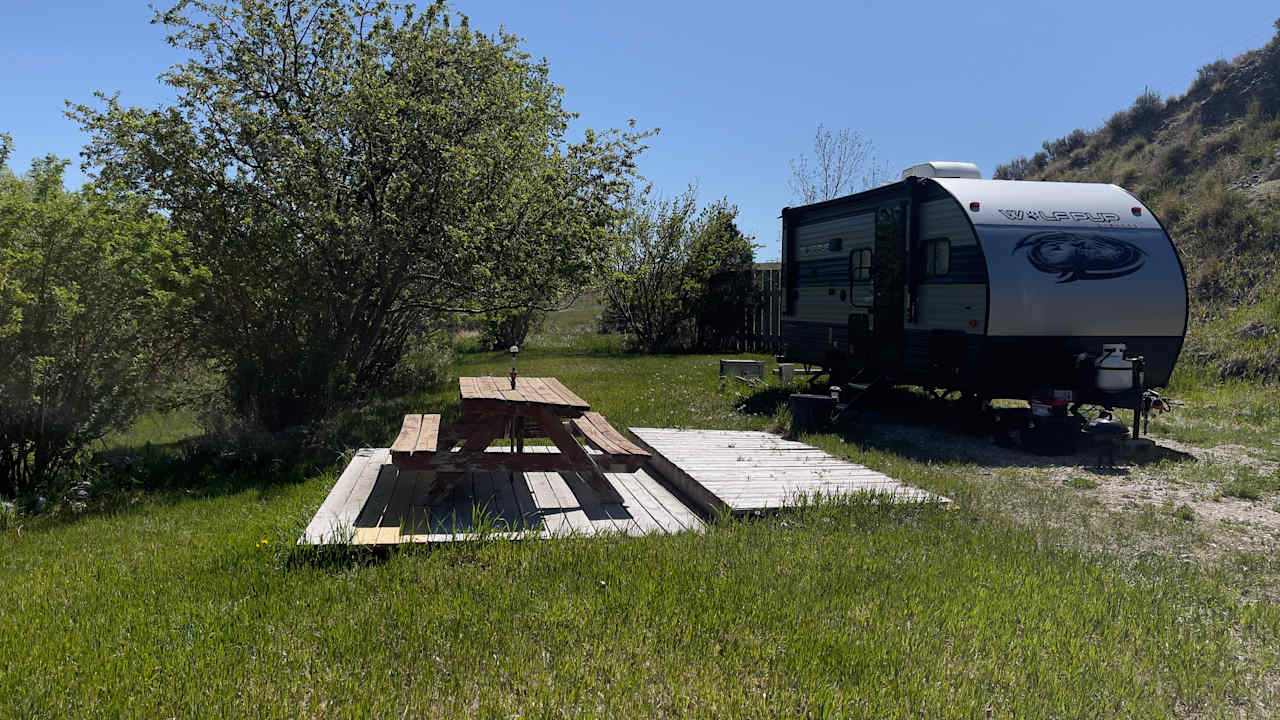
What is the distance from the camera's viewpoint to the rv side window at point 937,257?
959 cm

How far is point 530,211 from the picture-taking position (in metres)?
10.1

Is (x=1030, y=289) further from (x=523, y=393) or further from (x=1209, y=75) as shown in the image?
(x=1209, y=75)

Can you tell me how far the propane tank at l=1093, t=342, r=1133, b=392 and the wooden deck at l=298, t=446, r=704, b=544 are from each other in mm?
5185

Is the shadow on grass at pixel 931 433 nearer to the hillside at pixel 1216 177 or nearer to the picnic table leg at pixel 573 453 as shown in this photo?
the picnic table leg at pixel 573 453

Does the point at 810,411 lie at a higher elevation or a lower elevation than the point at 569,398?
lower

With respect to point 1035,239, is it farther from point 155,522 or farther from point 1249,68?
point 1249,68

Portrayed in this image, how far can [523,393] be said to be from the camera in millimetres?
6035

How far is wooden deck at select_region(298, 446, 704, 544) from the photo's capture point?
4.90 metres

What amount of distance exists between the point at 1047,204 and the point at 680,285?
13.8 meters

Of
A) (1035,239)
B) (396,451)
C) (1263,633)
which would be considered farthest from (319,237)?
(1263,633)

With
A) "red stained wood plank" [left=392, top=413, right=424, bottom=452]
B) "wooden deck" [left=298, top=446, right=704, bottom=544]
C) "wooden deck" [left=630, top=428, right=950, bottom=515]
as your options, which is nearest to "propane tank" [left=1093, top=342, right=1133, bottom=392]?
"wooden deck" [left=630, top=428, right=950, bottom=515]

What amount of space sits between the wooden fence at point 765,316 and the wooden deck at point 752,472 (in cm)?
1375

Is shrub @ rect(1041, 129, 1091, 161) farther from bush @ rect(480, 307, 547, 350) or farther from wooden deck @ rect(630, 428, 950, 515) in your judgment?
wooden deck @ rect(630, 428, 950, 515)

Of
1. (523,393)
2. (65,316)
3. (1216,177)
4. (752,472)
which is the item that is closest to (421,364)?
(65,316)
